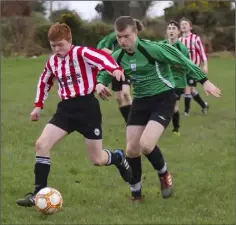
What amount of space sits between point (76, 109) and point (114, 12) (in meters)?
30.5

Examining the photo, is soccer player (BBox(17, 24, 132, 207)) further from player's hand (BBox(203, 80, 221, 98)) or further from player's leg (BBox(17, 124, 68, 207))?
player's hand (BBox(203, 80, 221, 98))

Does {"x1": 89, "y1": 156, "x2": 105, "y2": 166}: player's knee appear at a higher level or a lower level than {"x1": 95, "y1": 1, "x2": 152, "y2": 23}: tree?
higher

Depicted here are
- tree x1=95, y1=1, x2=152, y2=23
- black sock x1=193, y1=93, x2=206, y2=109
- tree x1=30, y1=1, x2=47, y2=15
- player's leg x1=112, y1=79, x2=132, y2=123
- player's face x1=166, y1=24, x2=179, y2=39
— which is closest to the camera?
player's face x1=166, y1=24, x2=179, y2=39

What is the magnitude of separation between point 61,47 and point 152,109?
3.85ft

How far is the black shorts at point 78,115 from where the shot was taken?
5.95 meters

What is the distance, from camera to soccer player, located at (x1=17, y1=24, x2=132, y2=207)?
5793mm

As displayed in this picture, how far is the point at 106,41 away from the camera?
32.3 ft

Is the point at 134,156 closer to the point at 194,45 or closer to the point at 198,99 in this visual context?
the point at 194,45

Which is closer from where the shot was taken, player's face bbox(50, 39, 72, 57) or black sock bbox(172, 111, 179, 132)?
player's face bbox(50, 39, 72, 57)

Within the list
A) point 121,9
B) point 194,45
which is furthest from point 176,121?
point 121,9

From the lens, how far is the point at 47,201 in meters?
5.43

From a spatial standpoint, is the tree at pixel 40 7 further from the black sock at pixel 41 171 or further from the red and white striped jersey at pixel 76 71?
the black sock at pixel 41 171

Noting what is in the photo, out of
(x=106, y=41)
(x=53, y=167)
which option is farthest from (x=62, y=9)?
(x=53, y=167)

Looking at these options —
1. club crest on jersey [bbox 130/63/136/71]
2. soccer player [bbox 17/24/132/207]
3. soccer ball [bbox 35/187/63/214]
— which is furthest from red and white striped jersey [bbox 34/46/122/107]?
soccer ball [bbox 35/187/63/214]
